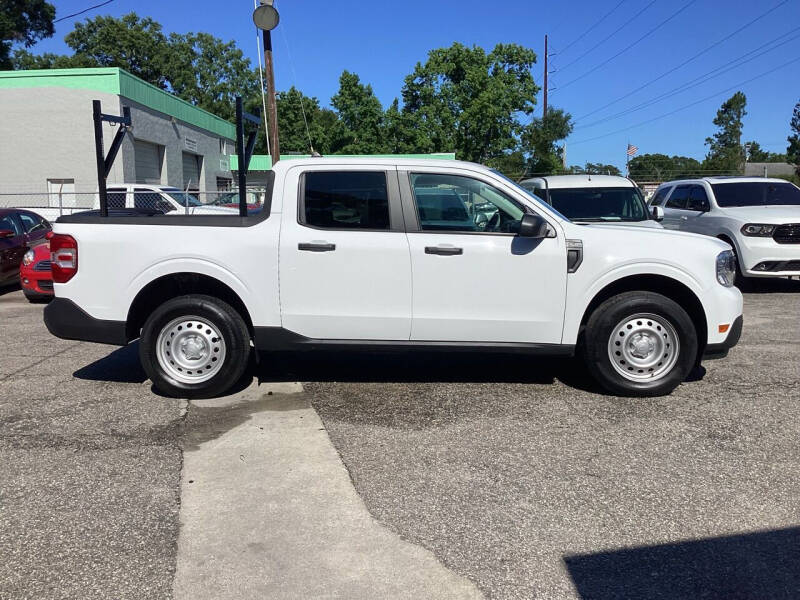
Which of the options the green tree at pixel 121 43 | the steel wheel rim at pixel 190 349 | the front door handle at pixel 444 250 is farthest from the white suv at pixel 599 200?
the green tree at pixel 121 43

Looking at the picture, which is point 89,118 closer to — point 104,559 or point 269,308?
point 269,308

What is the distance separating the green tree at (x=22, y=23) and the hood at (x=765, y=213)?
4871 centimetres

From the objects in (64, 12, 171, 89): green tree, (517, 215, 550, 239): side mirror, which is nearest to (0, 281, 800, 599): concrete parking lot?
(517, 215, 550, 239): side mirror

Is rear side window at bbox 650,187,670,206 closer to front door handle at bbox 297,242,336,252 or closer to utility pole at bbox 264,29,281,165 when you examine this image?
utility pole at bbox 264,29,281,165

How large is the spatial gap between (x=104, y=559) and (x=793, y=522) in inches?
135

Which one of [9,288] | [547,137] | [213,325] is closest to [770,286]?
[213,325]

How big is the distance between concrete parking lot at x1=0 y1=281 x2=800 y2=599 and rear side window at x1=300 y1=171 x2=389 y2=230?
4.79 feet

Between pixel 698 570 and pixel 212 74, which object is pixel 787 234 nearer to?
pixel 698 570

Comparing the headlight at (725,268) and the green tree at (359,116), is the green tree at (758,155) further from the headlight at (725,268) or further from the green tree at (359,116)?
the headlight at (725,268)

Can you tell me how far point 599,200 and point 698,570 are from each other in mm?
7650

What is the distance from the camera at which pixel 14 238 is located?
1205 cm

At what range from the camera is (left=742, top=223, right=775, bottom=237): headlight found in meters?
10.7

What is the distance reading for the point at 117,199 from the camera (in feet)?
53.5

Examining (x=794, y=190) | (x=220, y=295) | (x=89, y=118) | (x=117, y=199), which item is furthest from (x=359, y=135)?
(x=220, y=295)
